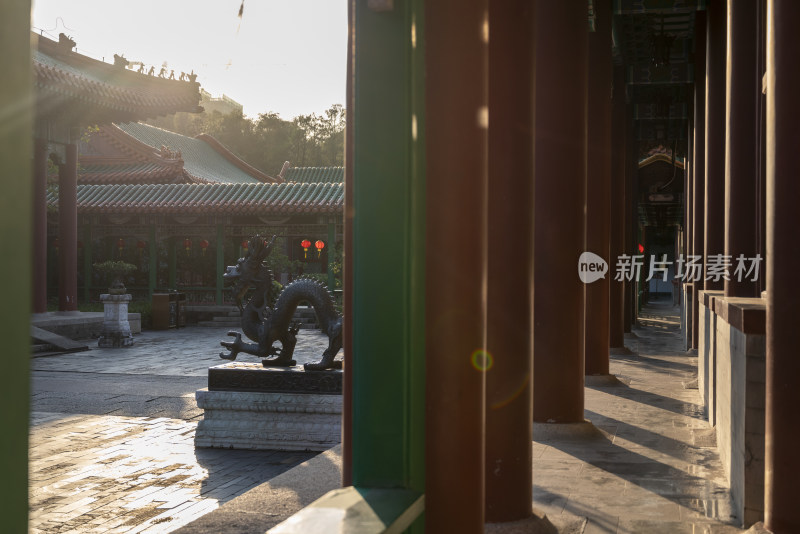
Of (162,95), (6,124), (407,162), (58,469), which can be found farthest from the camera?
(162,95)

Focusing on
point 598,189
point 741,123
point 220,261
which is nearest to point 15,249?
point 741,123

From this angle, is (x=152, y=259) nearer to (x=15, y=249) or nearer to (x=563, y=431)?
(x=563, y=431)

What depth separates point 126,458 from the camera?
247 inches

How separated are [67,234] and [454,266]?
602 inches

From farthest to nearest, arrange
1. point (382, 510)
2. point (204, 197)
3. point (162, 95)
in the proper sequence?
point (204, 197) < point (162, 95) < point (382, 510)

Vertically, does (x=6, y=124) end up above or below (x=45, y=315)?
above

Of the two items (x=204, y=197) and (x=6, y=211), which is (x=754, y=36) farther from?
(x=204, y=197)

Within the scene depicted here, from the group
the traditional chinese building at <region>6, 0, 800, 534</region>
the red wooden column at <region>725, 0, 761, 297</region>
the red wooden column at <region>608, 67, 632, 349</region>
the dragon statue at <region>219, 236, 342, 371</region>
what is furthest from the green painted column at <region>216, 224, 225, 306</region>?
the red wooden column at <region>725, 0, 761, 297</region>

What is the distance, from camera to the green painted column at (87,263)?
2198 centimetres

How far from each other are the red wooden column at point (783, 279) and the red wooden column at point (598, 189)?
5137 mm

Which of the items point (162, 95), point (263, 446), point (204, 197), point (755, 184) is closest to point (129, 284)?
point (204, 197)

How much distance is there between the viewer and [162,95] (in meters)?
19.0

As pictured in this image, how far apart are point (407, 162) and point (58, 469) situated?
4.56m

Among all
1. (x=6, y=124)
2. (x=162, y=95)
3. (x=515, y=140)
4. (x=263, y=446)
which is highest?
(x=162, y=95)
